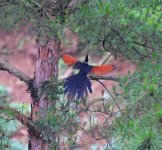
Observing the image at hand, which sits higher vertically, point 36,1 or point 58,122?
point 36,1

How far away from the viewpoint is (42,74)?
114 inches

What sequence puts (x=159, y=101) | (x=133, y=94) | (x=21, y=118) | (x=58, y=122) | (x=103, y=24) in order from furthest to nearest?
1. (x=21, y=118)
2. (x=58, y=122)
3. (x=103, y=24)
4. (x=133, y=94)
5. (x=159, y=101)

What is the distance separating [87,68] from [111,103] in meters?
0.18

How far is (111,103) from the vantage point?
7.93 ft

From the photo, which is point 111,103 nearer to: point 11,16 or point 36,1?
point 36,1

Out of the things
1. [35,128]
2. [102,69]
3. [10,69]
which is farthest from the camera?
[10,69]

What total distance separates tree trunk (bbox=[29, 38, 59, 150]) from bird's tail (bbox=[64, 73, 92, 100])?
0.40m

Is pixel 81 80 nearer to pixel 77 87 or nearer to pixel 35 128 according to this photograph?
pixel 77 87

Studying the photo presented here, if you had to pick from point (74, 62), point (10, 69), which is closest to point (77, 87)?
point (74, 62)

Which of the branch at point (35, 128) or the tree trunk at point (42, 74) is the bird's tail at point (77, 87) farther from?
the tree trunk at point (42, 74)

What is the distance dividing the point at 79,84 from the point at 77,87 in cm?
2

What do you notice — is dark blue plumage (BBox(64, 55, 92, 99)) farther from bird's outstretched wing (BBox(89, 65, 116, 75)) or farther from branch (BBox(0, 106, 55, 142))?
branch (BBox(0, 106, 55, 142))

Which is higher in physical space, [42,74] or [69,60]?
[42,74]

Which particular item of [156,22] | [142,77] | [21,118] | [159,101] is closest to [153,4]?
[156,22]
